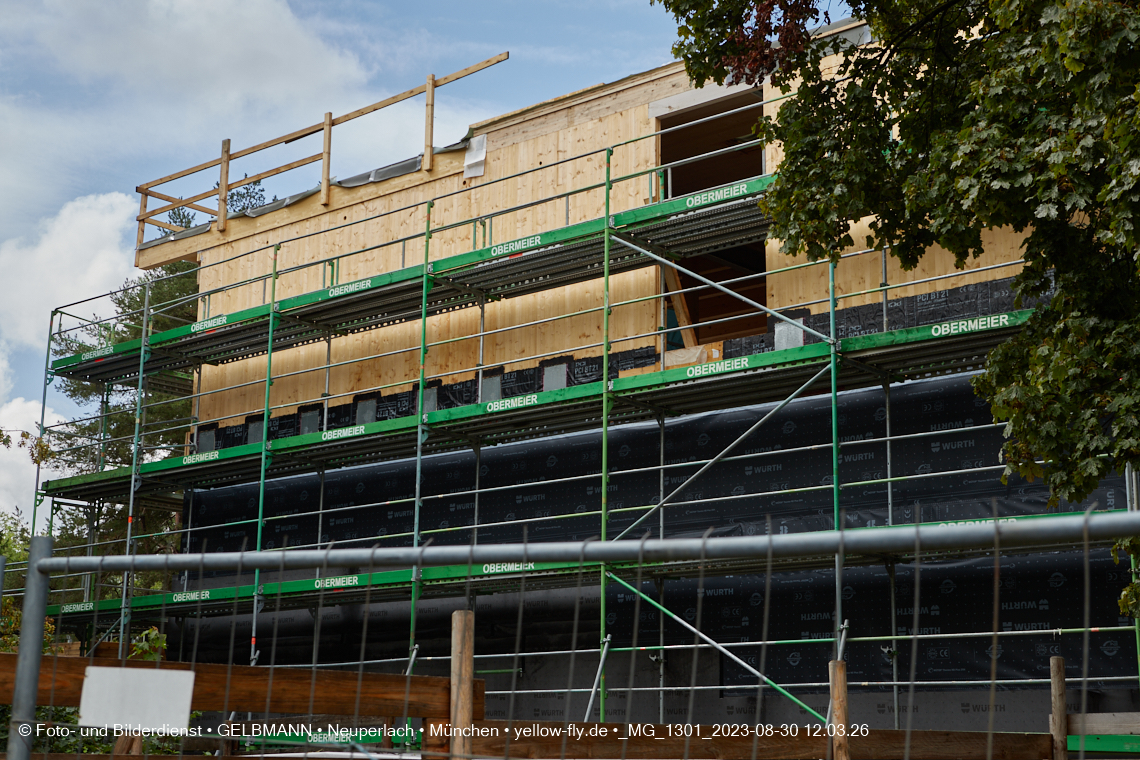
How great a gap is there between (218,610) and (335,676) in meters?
15.0

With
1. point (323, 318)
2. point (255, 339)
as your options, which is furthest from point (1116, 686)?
point (255, 339)

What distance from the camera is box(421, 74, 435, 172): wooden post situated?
2044cm

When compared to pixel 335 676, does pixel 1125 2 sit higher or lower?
higher

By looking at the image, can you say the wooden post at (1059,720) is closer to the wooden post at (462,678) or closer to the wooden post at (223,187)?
the wooden post at (462,678)

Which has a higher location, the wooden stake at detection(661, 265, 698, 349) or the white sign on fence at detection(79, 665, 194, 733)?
the wooden stake at detection(661, 265, 698, 349)

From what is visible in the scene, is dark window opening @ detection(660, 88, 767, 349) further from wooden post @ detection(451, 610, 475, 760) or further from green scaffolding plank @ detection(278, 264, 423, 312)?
wooden post @ detection(451, 610, 475, 760)

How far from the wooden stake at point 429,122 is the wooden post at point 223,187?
17.2 ft

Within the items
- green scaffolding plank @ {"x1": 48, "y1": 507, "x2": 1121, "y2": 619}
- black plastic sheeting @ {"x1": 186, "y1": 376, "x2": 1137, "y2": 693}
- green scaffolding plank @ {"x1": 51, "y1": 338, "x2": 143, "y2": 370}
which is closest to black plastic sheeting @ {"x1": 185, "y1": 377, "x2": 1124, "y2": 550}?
→ black plastic sheeting @ {"x1": 186, "y1": 376, "x2": 1137, "y2": 693}

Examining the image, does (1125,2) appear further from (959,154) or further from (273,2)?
(273,2)

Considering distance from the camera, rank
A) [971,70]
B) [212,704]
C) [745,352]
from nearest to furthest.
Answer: [212,704] → [971,70] → [745,352]

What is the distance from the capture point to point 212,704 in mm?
5516

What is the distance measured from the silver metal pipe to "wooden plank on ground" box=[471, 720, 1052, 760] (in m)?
3.22

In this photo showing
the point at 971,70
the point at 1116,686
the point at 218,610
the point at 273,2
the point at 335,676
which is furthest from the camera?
the point at 273,2

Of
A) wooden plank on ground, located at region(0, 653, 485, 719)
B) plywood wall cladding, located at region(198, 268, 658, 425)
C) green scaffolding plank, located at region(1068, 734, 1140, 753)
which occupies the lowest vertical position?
green scaffolding plank, located at region(1068, 734, 1140, 753)
